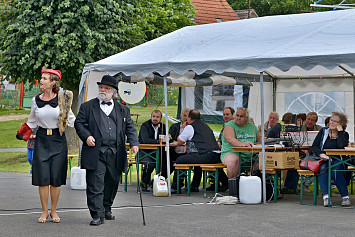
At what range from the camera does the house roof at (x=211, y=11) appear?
4284cm

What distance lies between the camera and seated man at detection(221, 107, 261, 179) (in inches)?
463

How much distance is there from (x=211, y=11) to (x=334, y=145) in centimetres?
3414

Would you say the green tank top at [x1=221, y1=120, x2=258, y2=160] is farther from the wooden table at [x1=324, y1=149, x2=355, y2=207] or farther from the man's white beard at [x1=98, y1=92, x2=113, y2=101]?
the man's white beard at [x1=98, y1=92, x2=113, y2=101]

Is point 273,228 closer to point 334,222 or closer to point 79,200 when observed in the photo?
point 334,222

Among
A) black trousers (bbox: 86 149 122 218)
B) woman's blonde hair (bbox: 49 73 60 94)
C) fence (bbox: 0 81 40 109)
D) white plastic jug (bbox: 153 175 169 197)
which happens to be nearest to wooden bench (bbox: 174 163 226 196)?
white plastic jug (bbox: 153 175 169 197)

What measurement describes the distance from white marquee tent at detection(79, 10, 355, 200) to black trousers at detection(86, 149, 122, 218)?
307 centimetres

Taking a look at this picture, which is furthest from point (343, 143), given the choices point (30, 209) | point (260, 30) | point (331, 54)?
point (30, 209)

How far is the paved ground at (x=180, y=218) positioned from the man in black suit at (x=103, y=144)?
1.22 feet

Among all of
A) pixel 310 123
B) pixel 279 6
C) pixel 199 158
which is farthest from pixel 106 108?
pixel 279 6

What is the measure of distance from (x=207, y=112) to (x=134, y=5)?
1090 cm

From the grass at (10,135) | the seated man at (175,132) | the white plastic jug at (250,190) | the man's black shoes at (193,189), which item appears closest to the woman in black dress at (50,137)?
the white plastic jug at (250,190)

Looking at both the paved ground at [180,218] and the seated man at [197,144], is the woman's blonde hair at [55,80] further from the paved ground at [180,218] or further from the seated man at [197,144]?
the seated man at [197,144]

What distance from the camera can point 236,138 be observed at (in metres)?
11.9

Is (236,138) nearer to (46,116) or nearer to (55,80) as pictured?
(55,80)
